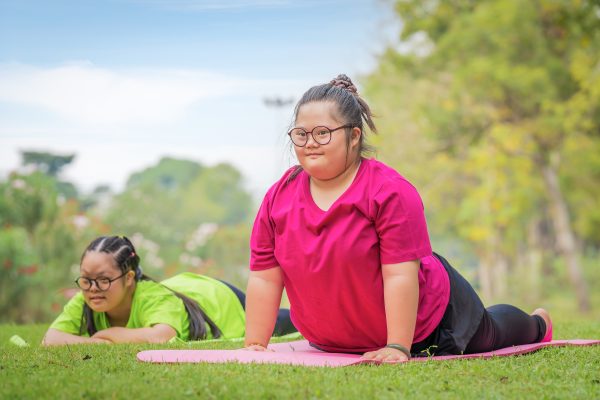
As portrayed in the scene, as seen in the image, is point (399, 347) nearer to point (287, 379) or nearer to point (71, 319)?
point (287, 379)

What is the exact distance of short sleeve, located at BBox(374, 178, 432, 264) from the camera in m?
3.90

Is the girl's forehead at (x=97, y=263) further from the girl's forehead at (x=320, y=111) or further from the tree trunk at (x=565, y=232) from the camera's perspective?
the tree trunk at (x=565, y=232)

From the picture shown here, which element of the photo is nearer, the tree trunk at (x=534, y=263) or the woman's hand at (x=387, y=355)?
the woman's hand at (x=387, y=355)

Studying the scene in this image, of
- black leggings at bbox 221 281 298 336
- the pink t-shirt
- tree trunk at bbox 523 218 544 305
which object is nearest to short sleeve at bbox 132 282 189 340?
black leggings at bbox 221 281 298 336

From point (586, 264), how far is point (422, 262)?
30185mm

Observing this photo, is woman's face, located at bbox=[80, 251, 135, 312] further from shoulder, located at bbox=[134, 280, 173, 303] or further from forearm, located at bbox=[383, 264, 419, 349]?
forearm, located at bbox=[383, 264, 419, 349]

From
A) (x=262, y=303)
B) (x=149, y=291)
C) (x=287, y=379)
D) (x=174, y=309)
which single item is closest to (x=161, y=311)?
(x=174, y=309)

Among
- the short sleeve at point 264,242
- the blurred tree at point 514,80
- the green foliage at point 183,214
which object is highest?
the blurred tree at point 514,80

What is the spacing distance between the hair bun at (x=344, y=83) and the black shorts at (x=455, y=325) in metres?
1.09

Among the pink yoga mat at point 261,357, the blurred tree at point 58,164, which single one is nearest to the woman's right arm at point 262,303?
the pink yoga mat at point 261,357

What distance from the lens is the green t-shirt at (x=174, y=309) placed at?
18.7 ft

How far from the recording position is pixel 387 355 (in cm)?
386

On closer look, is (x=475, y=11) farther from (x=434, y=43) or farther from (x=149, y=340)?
(x=149, y=340)

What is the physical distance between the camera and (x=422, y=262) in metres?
4.30
